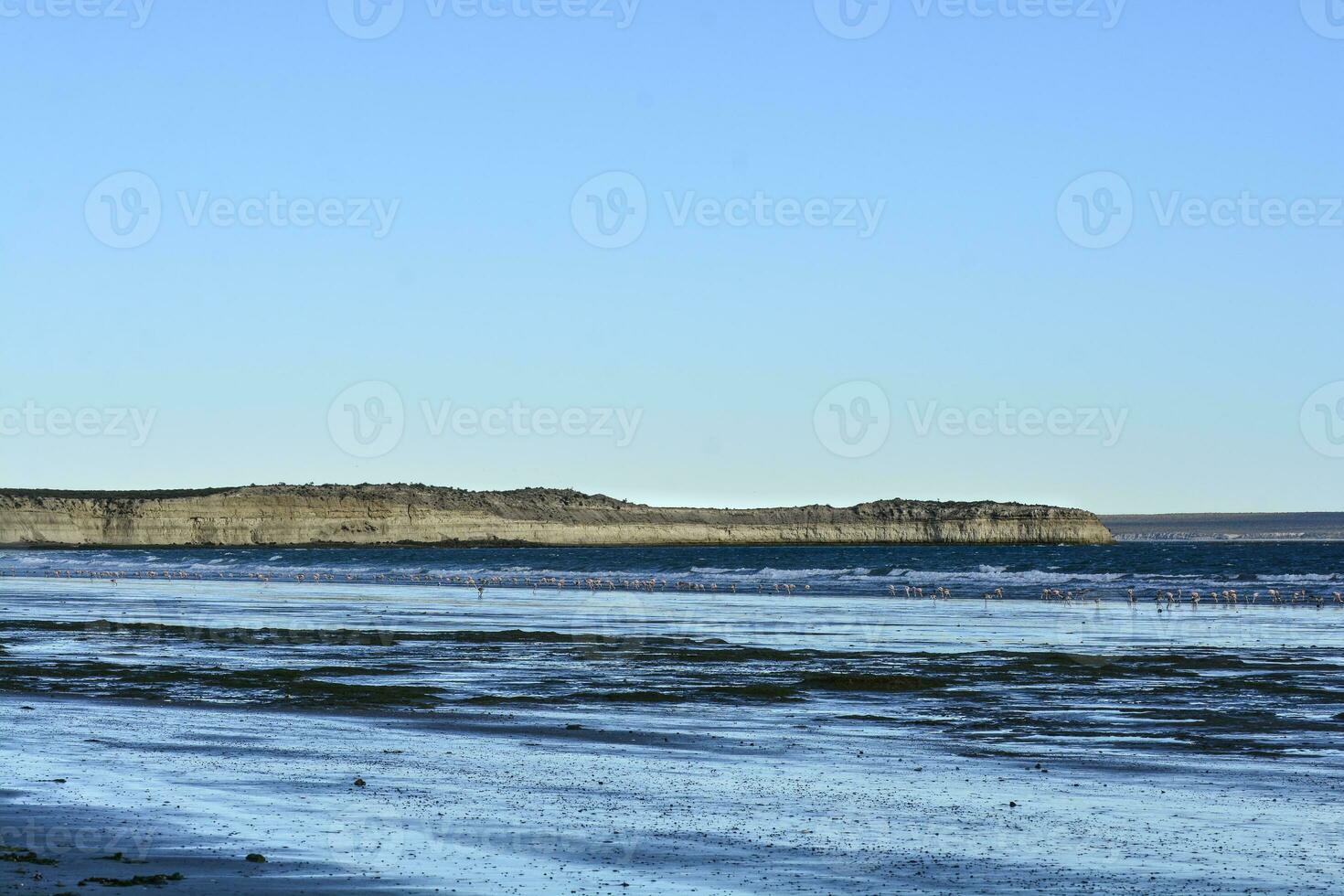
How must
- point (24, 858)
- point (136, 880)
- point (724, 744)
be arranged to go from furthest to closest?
1. point (724, 744)
2. point (24, 858)
3. point (136, 880)

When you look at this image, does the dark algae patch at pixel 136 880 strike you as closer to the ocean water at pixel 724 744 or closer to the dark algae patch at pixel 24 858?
the dark algae patch at pixel 24 858

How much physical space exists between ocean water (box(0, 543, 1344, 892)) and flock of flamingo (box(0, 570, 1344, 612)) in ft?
50.8

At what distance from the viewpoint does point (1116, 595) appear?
67938 mm

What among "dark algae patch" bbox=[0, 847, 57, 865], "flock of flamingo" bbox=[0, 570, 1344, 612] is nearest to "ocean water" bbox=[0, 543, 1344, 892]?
"dark algae patch" bbox=[0, 847, 57, 865]

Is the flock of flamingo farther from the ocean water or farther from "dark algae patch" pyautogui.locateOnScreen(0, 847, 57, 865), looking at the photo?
"dark algae patch" pyautogui.locateOnScreen(0, 847, 57, 865)

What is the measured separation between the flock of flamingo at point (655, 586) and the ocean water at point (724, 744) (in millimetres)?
15476

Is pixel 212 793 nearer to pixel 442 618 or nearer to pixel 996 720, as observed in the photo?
pixel 996 720

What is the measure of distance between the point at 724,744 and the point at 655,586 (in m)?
65.1

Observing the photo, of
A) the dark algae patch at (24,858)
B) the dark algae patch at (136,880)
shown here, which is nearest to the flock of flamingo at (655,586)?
the dark algae patch at (24,858)

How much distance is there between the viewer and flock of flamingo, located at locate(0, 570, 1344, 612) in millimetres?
61906

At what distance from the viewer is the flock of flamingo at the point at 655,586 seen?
2437 inches

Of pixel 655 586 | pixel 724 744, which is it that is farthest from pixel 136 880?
pixel 655 586

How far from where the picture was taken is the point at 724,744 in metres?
18.4

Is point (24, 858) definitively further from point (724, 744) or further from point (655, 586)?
point (655, 586)
